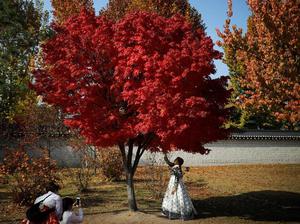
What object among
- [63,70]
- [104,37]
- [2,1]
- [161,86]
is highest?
[2,1]

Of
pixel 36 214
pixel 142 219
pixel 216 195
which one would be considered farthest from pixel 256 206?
pixel 36 214

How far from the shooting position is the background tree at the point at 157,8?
3975 cm

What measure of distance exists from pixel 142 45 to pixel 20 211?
8.65m

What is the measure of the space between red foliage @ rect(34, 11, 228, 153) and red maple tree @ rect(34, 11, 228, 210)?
3 centimetres

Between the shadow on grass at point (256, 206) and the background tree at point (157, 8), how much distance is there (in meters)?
25.9

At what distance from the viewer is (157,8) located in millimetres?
40406

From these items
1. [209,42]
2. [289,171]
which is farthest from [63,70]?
[289,171]

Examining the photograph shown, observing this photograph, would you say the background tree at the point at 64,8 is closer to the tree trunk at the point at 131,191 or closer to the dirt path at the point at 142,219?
the tree trunk at the point at 131,191

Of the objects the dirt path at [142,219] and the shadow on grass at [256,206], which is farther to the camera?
the shadow on grass at [256,206]

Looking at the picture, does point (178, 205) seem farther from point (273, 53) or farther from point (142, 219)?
point (273, 53)

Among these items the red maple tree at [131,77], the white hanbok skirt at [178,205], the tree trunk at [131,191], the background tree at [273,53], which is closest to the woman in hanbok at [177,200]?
the white hanbok skirt at [178,205]

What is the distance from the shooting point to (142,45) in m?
11.7

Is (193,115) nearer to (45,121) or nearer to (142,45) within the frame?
(142,45)

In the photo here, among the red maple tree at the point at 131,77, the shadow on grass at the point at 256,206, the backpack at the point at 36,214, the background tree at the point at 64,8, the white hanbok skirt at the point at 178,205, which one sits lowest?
the shadow on grass at the point at 256,206
